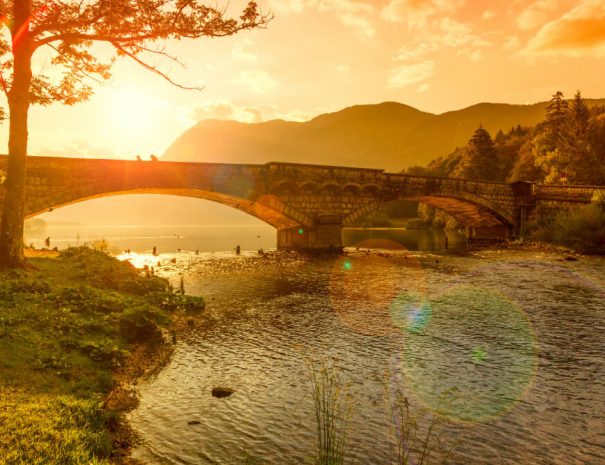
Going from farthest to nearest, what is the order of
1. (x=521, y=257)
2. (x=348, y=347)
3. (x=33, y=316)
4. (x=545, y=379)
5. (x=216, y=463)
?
(x=521, y=257), (x=348, y=347), (x=33, y=316), (x=545, y=379), (x=216, y=463)

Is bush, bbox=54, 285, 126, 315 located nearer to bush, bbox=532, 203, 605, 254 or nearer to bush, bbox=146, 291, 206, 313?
bush, bbox=146, 291, 206, 313

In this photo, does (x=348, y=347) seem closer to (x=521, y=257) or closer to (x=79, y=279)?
(x=79, y=279)

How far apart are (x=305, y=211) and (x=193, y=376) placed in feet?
94.9

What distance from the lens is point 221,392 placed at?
29.2 ft

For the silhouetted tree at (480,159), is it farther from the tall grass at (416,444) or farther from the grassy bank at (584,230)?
the tall grass at (416,444)

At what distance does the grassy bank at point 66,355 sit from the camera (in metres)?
5.96

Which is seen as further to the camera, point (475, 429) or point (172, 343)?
point (172, 343)

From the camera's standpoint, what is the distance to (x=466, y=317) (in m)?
15.7

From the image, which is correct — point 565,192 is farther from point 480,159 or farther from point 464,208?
point 480,159

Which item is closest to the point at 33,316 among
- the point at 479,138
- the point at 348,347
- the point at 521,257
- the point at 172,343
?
the point at 172,343

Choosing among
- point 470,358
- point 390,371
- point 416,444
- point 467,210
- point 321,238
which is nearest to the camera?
point 416,444

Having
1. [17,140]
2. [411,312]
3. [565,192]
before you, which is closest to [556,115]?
[565,192]

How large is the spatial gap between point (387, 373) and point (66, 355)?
7156 millimetres

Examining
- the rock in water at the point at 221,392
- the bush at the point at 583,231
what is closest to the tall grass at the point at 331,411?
the rock in water at the point at 221,392
